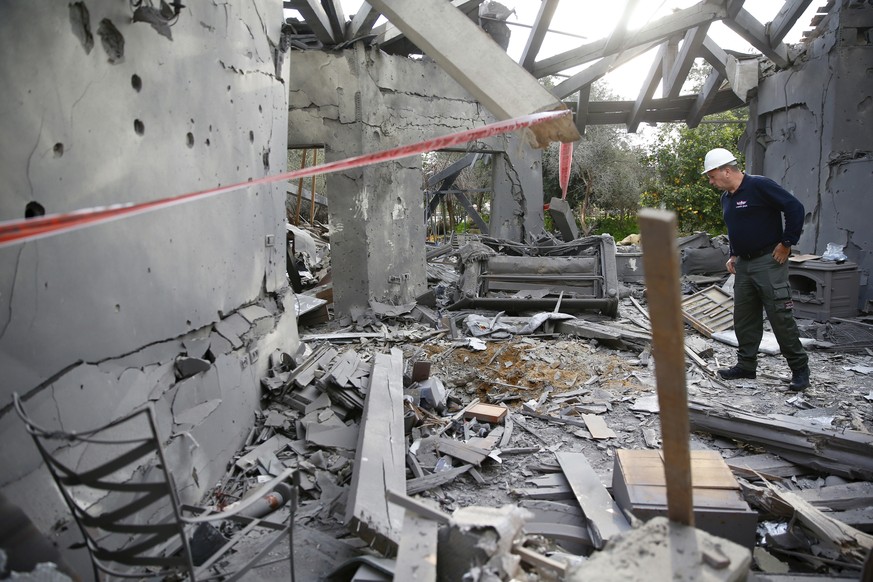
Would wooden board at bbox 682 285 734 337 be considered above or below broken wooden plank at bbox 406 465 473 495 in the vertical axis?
above

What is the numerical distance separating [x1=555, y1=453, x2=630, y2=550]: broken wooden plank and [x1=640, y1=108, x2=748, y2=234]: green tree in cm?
1474

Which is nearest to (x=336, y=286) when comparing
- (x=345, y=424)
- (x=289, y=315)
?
(x=289, y=315)

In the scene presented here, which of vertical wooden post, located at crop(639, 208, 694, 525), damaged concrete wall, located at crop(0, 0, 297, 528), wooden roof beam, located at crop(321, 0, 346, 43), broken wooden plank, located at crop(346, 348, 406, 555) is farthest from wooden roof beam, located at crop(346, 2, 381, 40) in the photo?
vertical wooden post, located at crop(639, 208, 694, 525)

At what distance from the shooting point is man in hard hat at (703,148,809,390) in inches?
179

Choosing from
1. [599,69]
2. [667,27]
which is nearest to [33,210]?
[667,27]

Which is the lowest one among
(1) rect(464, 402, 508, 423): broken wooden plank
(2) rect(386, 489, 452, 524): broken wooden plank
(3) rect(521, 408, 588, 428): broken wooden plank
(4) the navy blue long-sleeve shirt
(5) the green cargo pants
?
(3) rect(521, 408, 588, 428): broken wooden plank

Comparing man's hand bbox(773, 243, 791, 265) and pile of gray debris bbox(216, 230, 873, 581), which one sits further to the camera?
man's hand bbox(773, 243, 791, 265)

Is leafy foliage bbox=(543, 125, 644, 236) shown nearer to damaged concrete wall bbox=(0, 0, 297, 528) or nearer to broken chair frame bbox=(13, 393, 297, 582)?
damaged concrete wall bbox=(0, 0, 297, 528)

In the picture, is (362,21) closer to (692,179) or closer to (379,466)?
(379,466)

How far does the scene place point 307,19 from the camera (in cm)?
660

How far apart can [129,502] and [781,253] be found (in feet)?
16.3

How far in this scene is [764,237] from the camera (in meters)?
4.62

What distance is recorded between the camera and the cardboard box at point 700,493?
2.64 m

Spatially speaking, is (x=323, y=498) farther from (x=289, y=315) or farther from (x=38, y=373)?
(x=289, y=315)
